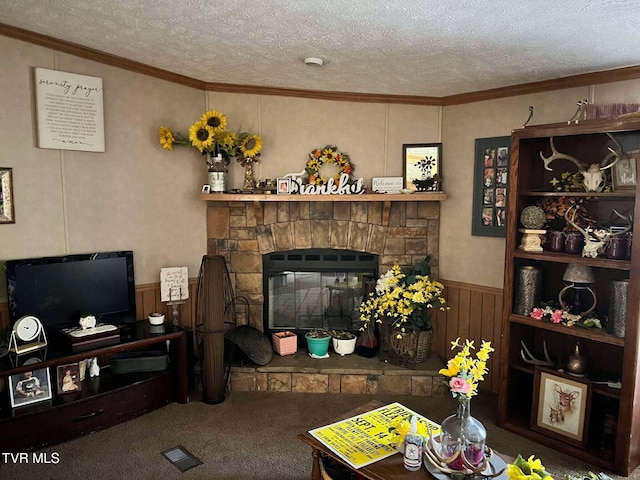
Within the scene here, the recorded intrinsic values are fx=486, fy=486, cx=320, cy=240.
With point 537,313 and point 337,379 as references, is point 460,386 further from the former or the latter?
point 337,379

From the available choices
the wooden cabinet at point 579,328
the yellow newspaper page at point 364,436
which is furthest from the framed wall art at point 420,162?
the yellow newspaper page at point 364,436

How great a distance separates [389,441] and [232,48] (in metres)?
2.37

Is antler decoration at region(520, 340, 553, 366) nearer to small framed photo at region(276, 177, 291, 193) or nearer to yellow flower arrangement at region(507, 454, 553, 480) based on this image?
yellow flower arrangement at region(507, 454, 553, 480)

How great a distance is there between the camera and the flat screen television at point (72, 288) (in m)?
2.99

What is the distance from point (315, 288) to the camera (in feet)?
14.0

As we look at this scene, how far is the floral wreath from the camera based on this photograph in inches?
157

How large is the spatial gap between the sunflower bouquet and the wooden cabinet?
6.40 feet

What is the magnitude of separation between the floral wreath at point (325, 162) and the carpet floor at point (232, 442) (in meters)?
1.72

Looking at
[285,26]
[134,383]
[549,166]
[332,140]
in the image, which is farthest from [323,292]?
[285,26]

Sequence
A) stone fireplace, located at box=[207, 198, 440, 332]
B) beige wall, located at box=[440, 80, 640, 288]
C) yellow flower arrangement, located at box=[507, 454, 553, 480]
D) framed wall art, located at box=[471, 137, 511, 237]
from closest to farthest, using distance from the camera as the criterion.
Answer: yellow flower arrangement, located at box=[507, 454, 553, 480] → beige wall, located at box=[440, 80, 640, 288] → framed wall art, located at box=[471, 137, 511, 237] → stone fireplace, located at box=[207, 198, 440, 332]

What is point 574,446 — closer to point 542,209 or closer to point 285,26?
point 542,209

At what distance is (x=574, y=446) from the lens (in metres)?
2.92

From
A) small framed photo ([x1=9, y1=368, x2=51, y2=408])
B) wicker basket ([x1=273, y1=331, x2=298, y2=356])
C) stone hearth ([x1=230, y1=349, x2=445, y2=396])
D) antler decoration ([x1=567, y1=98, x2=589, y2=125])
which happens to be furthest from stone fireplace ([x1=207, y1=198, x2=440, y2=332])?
small framed photo ([x1=9, y1=368, x2=51, y2=408])

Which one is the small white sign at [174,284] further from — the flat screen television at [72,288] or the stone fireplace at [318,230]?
the stone fireplace at [318,230]
